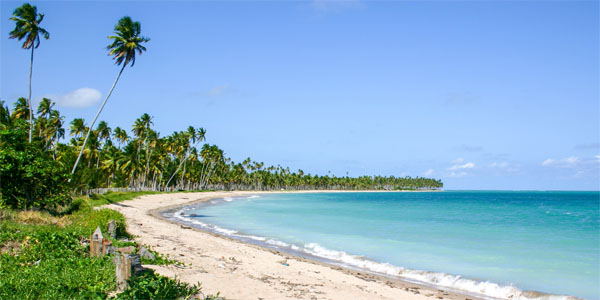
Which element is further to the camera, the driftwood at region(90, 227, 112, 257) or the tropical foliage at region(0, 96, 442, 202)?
the tropical foliage at region(0, 96, 442, 202)

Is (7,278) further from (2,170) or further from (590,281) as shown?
(590,281)

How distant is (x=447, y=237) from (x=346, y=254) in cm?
1329

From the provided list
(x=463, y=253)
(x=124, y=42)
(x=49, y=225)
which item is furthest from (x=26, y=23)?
(x=463, y=253)

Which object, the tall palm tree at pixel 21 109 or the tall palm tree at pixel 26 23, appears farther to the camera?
the tall palm tree at pixel 21 109

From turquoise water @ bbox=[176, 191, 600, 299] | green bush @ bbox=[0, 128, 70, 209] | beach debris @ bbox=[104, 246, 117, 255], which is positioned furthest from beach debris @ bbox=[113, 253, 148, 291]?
green bush @ bbox=[0, 128, 70, 209]

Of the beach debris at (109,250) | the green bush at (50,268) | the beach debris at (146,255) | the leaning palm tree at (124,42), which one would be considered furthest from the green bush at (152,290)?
the leaning palm tree at (124,42)

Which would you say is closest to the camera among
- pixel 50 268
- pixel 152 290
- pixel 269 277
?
pixel 152 290

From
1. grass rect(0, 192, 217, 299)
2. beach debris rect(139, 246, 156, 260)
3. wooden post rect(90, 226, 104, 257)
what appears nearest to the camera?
grass rect(0, 192, 217, 299)

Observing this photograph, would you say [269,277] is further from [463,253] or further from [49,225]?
[463,253]

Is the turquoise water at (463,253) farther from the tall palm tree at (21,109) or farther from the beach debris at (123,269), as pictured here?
the tall palm tree at (21,109)

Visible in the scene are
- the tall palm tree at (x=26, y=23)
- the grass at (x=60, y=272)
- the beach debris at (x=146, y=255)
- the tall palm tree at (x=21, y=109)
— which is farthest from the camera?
the tall palm tree at (x=21, y=109)

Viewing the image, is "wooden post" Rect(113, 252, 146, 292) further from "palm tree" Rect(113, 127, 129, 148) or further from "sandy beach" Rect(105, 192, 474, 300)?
"palm tree" Rect(113, 127, 129, 148)

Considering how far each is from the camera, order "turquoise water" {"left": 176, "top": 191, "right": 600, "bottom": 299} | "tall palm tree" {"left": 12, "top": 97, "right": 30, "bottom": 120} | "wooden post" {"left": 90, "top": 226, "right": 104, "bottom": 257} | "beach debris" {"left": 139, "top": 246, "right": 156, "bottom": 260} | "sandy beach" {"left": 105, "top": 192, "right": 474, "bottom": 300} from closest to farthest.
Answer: "wooden post" {"left": 90, "top": 226, "right": 104, "bottom": 257}, "sandy beach" {"left": 105, "top": 192, "right": 474, "bottom": 300}, "beach debris" {"left": 139, "top": 246, "right": 156, "bottom": 260}, "turquoise water" {"left": 176, "top": 191, "right": 600, "bottom": 299}, "tall palm tree" {"left": 12, "top": 97, "right": 30, "bottom": 120}

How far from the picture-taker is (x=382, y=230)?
116ft
